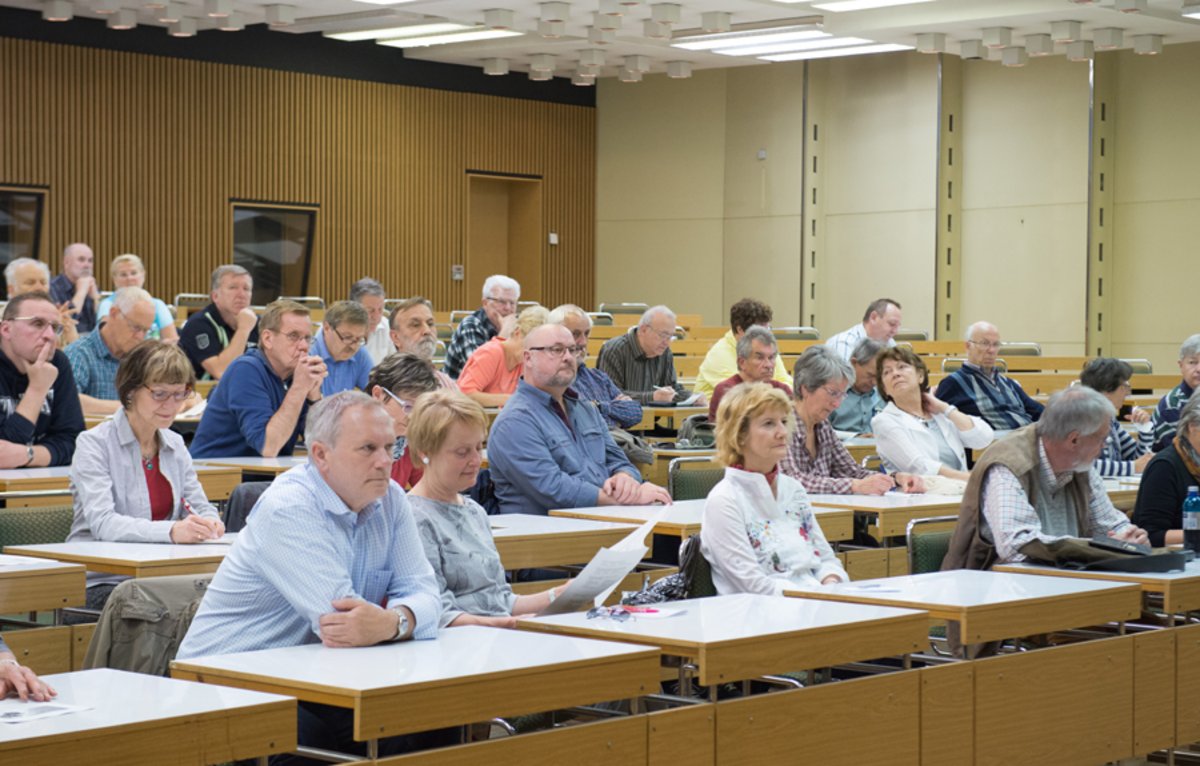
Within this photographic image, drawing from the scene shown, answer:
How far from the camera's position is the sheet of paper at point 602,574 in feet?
11.8

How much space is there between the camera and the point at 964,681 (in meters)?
3.92

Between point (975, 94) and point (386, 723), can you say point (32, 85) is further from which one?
point (386, 723)

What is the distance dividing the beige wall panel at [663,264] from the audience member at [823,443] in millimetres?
13104

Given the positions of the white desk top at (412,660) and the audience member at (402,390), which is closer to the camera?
the white desk top at (412,660)

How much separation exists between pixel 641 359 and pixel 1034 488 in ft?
17.9

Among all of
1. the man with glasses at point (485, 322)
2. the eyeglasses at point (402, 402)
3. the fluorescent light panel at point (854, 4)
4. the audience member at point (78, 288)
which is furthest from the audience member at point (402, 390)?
the fluorescent light panel at point (854, 4)

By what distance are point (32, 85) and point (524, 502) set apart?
11.8 m

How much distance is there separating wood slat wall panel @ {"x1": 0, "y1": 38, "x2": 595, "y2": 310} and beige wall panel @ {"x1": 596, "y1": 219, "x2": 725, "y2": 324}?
0.29 metres

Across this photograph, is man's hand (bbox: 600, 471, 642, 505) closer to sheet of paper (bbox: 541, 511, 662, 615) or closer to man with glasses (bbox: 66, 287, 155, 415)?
sheet of paper (bbox: 541, 511, 662, 615)

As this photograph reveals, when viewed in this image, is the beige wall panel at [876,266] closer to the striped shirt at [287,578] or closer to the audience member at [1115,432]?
the audience member at [1115,432]

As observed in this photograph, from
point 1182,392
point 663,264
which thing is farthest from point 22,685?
point 663,264

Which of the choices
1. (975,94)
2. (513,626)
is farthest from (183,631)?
(975,94)

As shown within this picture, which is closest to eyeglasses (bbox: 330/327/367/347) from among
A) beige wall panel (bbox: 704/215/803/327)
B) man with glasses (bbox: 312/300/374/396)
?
man with glasses (bbox: 312/300/374/396)

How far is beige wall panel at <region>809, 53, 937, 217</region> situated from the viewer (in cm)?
1750
